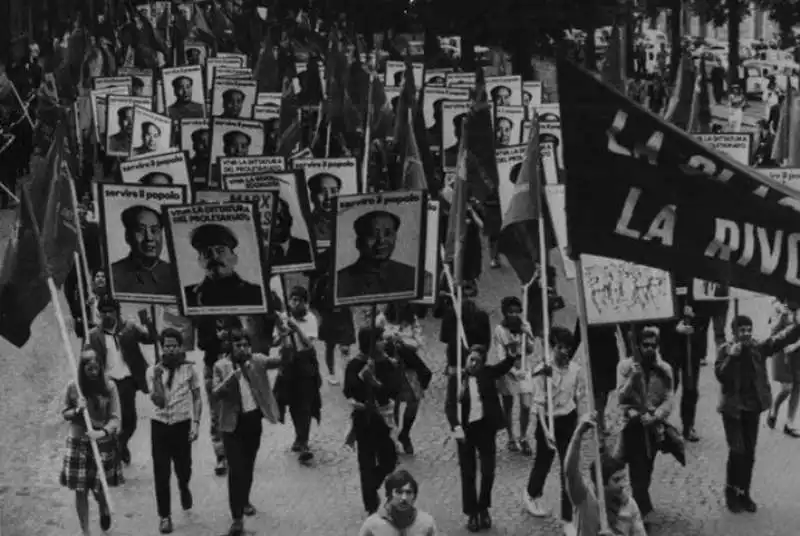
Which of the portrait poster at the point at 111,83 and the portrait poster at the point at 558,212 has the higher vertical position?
the portrait poster at the point at 111,83

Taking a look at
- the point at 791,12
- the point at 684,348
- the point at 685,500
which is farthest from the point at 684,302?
the point at 791,12

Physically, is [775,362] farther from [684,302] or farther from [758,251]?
[758,251]

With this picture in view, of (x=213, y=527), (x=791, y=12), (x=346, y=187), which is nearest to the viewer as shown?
(x=213, y=527)

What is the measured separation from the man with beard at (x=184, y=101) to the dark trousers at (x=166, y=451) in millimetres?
14913

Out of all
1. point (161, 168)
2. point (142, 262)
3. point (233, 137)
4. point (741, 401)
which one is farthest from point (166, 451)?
point (233, 137)

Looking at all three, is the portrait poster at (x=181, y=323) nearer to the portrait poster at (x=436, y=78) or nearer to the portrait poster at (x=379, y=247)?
the portrait poster at (x=379, y=247)

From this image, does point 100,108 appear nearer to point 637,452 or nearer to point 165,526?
point 165,526

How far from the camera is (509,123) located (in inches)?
935

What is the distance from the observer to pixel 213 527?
45.5 ft

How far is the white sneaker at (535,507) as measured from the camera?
46.1 feet

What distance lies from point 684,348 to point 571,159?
7.58m

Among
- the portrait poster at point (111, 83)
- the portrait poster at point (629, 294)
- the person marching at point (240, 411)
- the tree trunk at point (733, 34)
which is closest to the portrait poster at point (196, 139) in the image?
the portrait poster at point (111, 83)

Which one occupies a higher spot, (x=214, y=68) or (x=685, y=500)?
(x=214, y=68)

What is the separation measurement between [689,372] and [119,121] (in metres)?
11.6
